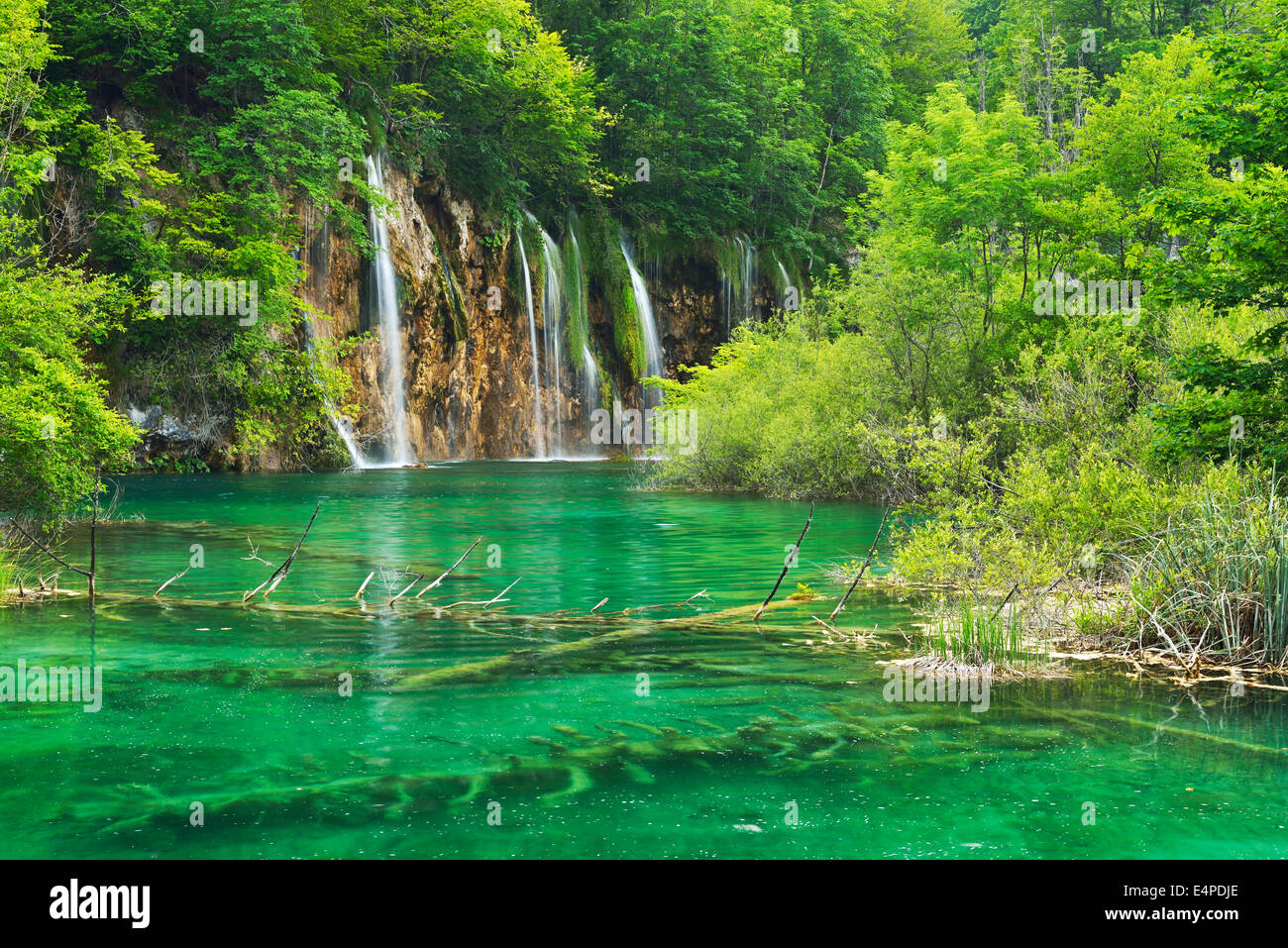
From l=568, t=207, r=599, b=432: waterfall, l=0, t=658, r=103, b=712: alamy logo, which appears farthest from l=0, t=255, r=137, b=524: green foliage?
l=568, t=207, r=599, b=432: waterfall

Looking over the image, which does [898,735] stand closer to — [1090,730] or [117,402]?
[1090,730]

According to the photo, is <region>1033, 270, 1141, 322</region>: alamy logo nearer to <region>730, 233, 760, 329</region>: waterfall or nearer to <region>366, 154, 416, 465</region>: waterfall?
<region>366, 154, 416, 465</region>: waterfall

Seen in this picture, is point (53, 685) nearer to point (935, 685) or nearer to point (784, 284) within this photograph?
point (935, 685)

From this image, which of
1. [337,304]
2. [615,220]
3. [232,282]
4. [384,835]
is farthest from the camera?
[615,220]

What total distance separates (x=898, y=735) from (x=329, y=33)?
41124 millimetres

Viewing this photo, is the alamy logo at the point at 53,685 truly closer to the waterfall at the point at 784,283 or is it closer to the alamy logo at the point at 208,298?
the alamy logo at the point at 208,298

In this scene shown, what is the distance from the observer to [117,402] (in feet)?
115

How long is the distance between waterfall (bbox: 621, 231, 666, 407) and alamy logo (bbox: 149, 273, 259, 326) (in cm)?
2151

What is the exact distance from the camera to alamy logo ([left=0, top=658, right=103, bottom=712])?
913 centimetres

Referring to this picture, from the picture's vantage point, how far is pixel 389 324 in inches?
1738

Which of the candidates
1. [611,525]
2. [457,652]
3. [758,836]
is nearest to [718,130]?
[611,525]

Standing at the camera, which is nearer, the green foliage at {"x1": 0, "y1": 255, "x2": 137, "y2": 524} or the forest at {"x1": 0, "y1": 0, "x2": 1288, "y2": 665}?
the forest at {"x1": 0, "y1": 0, "x2": 1288, "y2": 665}

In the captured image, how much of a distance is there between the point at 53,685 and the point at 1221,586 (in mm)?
9727

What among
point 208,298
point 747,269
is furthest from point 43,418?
point 747,269
